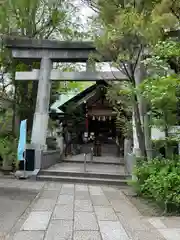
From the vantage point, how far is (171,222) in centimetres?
557

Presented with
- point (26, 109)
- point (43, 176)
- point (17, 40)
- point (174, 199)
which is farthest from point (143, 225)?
point (26, 109)

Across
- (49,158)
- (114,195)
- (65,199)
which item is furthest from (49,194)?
(49,158)

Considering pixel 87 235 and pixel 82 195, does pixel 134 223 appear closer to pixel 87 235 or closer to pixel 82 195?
Answer: pixel 87 235

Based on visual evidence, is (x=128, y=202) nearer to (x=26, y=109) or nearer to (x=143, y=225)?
(x=143, y=225)

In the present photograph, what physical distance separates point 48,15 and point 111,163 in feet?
29.8

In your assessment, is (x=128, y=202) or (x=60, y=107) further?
(x=60, y=107)

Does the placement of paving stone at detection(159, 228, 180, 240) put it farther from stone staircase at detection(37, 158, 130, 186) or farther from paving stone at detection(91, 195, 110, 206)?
stone staircase at detection(37, 158, 130, 186)

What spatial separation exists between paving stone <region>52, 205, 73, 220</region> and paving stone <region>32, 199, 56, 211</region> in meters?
0.18

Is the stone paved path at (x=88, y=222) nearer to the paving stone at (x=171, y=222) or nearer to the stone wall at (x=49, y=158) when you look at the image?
the paving stone at (x=171, y=222)

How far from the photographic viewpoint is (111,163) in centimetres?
1585

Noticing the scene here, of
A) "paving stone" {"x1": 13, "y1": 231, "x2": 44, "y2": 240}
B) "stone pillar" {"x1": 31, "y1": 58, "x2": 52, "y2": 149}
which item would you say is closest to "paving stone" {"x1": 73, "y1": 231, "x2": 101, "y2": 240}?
"paving stone" {"x1": 13, "y1": 231, "x2": 44, "y2": 240}

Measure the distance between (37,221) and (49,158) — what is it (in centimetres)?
836

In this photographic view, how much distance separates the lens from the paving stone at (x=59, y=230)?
177 inches

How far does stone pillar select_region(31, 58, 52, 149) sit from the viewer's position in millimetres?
12766
